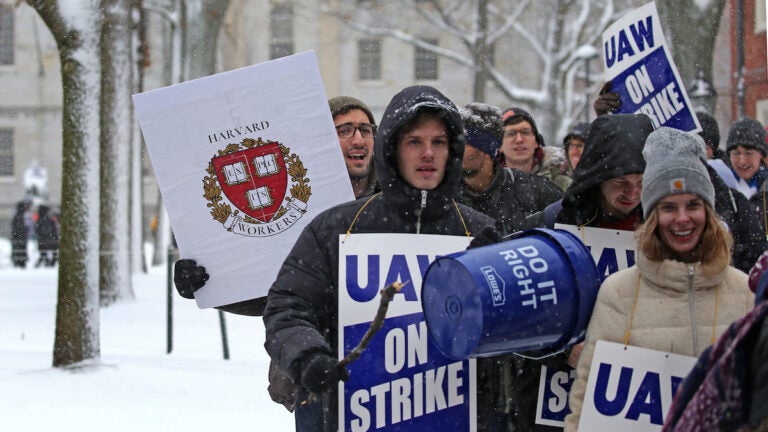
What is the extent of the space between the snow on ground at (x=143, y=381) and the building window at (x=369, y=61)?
25938mm

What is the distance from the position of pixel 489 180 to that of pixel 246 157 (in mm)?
1149

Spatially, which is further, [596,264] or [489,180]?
[489,180]

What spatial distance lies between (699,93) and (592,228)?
7522mm

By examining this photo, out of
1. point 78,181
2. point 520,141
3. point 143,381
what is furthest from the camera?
point 78,181

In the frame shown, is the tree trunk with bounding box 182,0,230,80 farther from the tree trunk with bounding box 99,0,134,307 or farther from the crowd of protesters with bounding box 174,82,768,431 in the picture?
the crowd of protesters with bounding box 174,82,768,431

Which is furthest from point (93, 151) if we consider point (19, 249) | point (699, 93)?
point (19, 249)

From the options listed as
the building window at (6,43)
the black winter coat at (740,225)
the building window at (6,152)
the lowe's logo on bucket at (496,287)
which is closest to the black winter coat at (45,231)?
the building window at (6,152)

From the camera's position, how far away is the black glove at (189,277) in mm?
3975

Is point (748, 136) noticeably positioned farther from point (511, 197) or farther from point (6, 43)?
point (6, 43)

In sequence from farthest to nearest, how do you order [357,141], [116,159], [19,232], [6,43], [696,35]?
→ 1. [6,43]
2. [19,232]
3. [116,159]
4. [696,35]
5. [357,141]

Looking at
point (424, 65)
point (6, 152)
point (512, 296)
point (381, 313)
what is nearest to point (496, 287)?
point (512, 296)

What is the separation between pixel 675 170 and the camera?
286 centimetres

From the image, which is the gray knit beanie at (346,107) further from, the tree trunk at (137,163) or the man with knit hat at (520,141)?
the tree trunk at (137,163)

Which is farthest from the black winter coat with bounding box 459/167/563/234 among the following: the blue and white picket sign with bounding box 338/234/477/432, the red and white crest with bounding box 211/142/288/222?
the blue and white picket sign with bounding box 338/234/477/432
